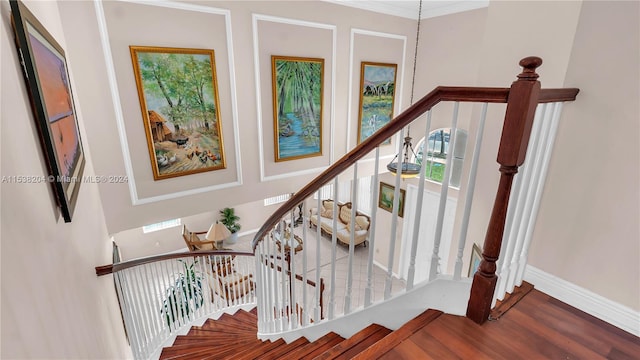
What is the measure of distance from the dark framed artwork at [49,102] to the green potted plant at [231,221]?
622 cm

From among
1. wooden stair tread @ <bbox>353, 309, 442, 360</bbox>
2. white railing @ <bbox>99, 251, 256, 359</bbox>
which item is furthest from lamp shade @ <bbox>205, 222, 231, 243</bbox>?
wooden stair tread @ <bbox>353, 309, 442, 360</bbox>

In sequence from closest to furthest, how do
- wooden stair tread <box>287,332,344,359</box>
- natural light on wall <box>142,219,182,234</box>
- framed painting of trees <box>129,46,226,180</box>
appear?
1. wooden stair tread <box>287,332,344,359</box>
2. framed painting of trees <box>129,46,226,180</box>
3. natural light on wall <box>142,219,182,234</box>

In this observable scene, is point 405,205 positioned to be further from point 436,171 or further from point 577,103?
point 577,103

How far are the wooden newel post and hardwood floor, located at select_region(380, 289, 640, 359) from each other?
90 mm

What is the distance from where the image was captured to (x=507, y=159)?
1130mm

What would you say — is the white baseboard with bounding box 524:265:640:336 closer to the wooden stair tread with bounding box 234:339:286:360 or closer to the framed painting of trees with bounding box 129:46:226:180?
the wooden stair tread with bounding box 234:339:286:360

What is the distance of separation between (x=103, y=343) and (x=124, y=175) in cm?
207

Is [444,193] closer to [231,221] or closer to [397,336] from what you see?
[397,336]

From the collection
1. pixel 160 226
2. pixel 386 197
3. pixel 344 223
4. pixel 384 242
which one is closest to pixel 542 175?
pixel 386 197

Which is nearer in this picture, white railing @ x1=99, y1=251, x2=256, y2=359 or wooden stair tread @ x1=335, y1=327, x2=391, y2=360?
wooden stair tread @ x1=335, y1=327, x2=391, y2=360

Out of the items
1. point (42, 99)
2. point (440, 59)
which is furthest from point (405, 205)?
point (42, 99)

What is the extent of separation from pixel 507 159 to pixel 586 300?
1.01m

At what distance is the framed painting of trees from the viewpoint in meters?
3.44

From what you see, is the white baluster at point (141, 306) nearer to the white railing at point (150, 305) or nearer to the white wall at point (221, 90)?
the white railing at point (150, 305)
